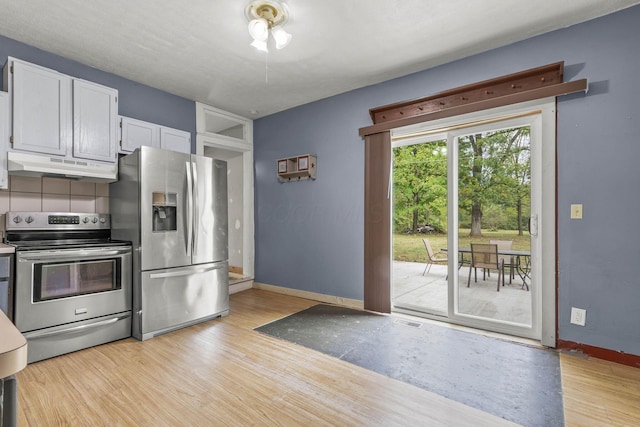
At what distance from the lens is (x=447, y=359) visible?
2373 millimetres

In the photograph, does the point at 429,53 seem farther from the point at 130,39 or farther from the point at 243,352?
the point at 243,352

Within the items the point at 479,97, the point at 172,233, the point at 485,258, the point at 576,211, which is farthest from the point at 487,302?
the point at 172,233

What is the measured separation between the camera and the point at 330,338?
2.79 m

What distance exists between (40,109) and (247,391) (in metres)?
2.76

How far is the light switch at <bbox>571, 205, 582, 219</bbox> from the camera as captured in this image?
2445mm

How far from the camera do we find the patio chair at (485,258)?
9.93ft

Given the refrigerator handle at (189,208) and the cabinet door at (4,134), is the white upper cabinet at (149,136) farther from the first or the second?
the cabinet door at (4,134)

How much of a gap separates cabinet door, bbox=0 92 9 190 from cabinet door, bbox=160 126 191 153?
1249mm

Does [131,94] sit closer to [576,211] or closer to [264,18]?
[264,18]

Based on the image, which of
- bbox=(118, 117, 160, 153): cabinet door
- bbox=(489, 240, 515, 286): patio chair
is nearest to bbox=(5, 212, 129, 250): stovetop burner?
bbox=(118, 117, 160, 153): cabinet door

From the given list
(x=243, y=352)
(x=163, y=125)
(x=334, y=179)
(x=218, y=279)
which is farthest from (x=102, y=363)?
(x=334, y=179)

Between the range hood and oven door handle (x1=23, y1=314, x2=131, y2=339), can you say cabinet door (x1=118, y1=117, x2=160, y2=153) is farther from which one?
oven door handle (x1=23, y1=314, x2=131, y2=339)

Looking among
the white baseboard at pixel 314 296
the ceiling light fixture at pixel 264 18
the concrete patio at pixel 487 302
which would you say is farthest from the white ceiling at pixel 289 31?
the white baseboard at pixel 314 296

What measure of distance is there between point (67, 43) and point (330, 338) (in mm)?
3462
